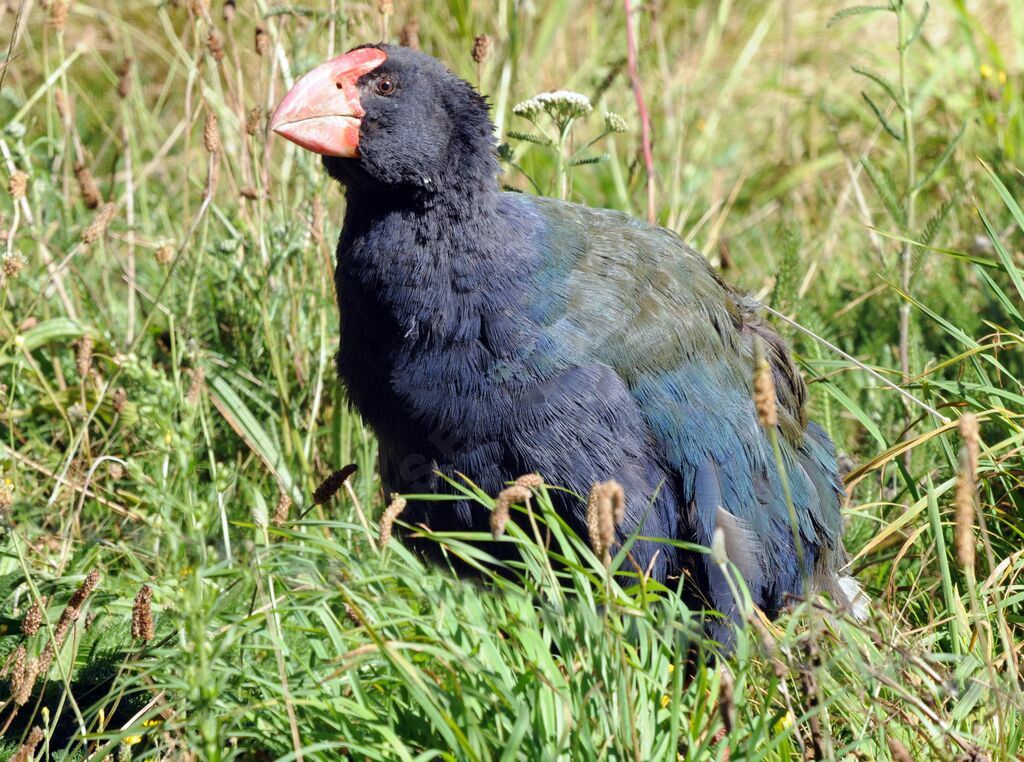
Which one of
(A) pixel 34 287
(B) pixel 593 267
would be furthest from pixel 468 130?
(A) pixel 34 287

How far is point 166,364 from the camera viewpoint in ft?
11.3

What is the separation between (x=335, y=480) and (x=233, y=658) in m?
0.37

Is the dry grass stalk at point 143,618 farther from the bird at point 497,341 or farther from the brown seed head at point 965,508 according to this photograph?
the brown seed head at point 965,508

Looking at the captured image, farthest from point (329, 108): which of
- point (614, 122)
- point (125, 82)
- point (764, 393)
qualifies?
point (764, 393)

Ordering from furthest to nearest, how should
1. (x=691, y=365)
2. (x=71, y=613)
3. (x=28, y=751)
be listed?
(x=691, y=365)
(x=71, y=613)
(x=28, y=751)

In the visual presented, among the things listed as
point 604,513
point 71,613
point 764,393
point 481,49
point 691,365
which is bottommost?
point 71,613

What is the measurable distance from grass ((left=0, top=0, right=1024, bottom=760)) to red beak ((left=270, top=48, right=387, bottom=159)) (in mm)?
319

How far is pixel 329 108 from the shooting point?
2.44m

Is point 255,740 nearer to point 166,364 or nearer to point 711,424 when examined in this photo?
point 711,424

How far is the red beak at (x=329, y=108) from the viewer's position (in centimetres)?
241

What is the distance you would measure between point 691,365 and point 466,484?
1.78ft

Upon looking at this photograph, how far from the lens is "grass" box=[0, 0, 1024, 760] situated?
191 centimetres

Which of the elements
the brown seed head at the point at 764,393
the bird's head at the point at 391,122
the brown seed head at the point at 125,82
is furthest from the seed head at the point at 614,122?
the brown seed head at the point at 764,393

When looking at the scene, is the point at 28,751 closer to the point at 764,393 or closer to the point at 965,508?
the point at 764,393
